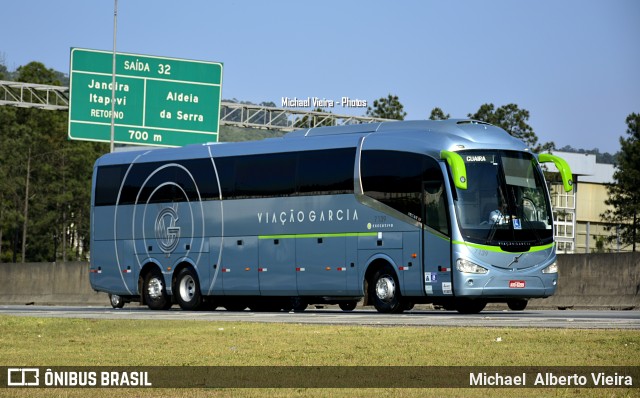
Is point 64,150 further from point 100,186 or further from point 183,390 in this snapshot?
point 183,390

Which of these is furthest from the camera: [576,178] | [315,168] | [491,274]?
[576,178]

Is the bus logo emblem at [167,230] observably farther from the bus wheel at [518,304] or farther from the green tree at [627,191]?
the green tree at [627,191]

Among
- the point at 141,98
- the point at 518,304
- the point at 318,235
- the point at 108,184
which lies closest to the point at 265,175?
the point at 318,235

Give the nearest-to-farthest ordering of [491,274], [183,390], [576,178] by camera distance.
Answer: [183,390], [491,274], [576,178]

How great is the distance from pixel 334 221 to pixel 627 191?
7645 centimetres

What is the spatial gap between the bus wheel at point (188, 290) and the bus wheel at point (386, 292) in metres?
5.85

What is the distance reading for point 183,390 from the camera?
1245 centimetres

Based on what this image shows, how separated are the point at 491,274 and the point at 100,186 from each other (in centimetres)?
1299

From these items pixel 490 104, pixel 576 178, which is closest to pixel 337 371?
pixel 490 104

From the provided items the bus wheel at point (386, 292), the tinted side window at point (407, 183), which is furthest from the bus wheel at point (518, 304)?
the tinted side window at point (407, 183)

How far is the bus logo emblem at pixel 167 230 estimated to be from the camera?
109 ft

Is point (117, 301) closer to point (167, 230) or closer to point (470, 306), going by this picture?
point (167, 230)

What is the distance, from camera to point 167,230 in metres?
33.6

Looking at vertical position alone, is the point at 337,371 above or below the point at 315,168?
below
